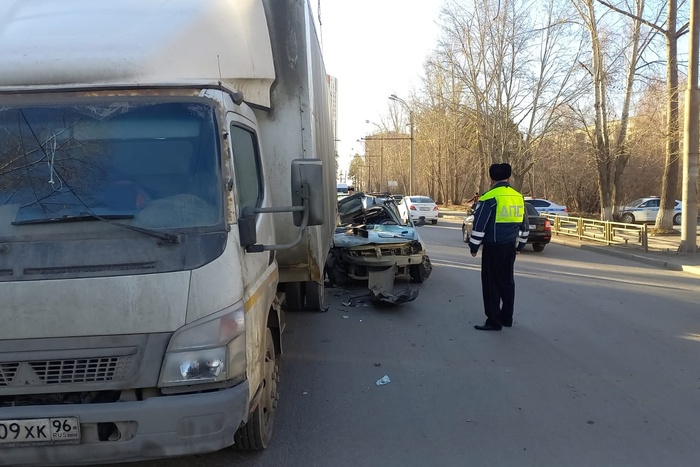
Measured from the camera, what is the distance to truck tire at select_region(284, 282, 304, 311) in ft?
19.7

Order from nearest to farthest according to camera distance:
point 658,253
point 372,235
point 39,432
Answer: point 39,432, point 372,235, point 658,253

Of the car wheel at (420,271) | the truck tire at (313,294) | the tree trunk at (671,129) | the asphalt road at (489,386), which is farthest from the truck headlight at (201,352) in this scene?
the tree trunk at (671,129)

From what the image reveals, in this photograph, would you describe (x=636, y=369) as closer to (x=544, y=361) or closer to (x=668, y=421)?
(x=544, y=361)

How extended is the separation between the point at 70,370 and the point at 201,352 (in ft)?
2.09

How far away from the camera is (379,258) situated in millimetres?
8914

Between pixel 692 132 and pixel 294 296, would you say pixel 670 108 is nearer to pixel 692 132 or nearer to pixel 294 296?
pixel 692 132

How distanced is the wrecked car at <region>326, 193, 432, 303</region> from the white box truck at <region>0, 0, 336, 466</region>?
4.91 metres

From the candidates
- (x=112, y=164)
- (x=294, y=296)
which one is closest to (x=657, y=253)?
(x=294, y=296)

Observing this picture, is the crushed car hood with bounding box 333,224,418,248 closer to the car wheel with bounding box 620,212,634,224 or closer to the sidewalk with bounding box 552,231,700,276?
the sidewalk with bounding box 552,231,700,276

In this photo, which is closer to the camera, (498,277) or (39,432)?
(39,432)

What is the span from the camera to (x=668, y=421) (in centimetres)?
420

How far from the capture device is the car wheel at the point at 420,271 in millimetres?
9961

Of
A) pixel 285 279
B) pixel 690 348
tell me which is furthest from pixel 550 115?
pixel 285 279

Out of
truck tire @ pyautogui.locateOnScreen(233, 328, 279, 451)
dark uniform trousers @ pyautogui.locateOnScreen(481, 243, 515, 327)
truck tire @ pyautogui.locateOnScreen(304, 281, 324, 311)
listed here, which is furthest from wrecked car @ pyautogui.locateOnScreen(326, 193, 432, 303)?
truck tire @ pyautogui.locateOnScreen(233, 328, 279, 451)
